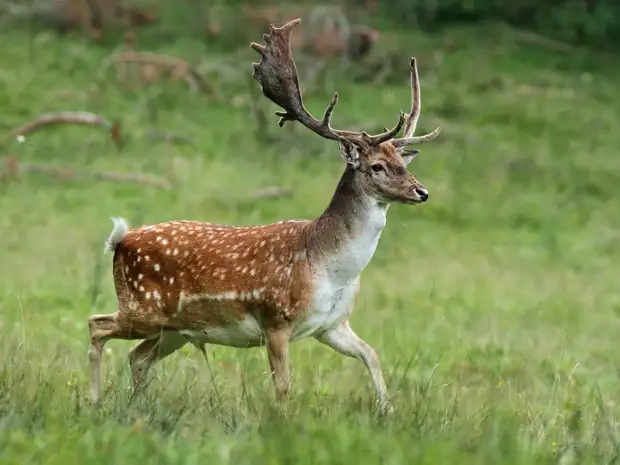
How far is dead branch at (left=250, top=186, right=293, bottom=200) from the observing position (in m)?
17.2

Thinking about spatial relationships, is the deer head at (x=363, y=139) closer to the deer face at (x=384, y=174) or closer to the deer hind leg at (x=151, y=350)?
the deer face at (x=384, y=174)

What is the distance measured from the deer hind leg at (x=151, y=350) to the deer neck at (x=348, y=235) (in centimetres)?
104

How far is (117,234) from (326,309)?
140 cm

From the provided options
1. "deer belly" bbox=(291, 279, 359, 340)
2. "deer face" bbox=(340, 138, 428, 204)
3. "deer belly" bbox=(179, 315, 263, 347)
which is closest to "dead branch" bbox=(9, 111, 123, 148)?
"deer belly" bbox=(179, 315, 263, 347)

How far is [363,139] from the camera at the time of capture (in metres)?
7.55

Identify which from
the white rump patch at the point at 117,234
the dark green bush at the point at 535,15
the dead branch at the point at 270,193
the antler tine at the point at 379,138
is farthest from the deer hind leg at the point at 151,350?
the dark green bush at the point at 535,15

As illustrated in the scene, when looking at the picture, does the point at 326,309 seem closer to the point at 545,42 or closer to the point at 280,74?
the point at 280,74

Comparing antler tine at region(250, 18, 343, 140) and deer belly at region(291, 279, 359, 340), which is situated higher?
antler tine at region(250, 18, 343, 140)

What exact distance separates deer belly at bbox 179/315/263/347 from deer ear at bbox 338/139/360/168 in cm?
98

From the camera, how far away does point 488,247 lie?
16172 millimetres

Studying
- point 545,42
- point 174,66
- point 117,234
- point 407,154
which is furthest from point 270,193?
point 545,42

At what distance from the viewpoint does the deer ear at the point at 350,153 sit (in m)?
7.54

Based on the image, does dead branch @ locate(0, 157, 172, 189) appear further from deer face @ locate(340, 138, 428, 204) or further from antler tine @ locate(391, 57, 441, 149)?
deer face @ locate(340, 138, 428, 204)

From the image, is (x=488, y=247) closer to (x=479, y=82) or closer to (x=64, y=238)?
(x=64, y=238)
